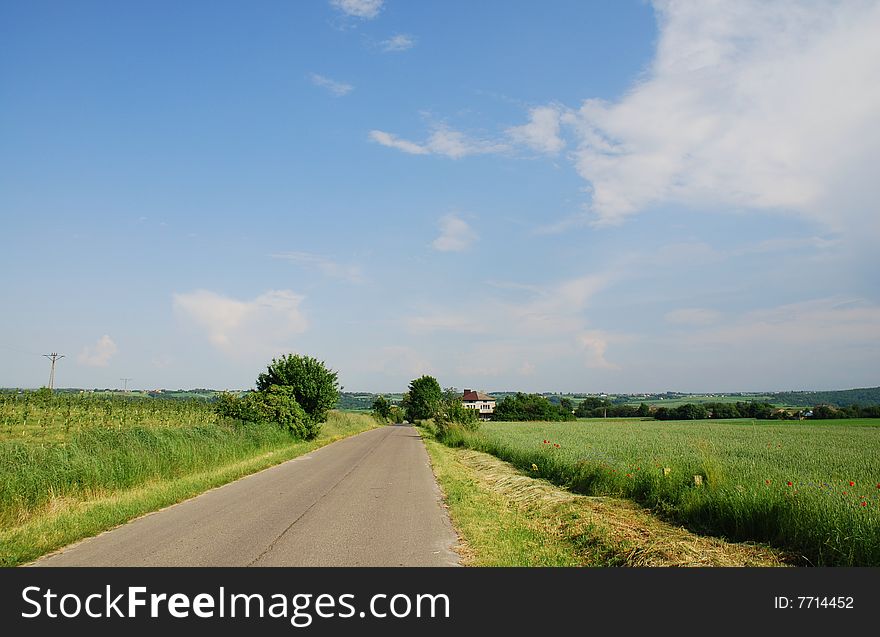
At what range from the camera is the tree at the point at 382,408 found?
10181cm

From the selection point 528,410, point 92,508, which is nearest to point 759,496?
point 92,508

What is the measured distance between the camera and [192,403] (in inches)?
1633

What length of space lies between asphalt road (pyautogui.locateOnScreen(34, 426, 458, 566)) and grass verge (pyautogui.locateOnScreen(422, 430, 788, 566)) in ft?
1.84

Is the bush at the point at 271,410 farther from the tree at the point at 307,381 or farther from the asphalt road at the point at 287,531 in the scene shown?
the asphalt road at the point at 287,531

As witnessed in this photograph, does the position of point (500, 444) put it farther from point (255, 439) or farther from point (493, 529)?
point (493, 529)

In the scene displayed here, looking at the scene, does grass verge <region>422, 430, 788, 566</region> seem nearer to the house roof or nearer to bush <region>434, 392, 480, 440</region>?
bush <region>434, 392, 480, 440</region>

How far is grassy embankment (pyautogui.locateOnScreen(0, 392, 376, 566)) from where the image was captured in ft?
27.6

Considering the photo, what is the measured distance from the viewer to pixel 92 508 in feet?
32.9
